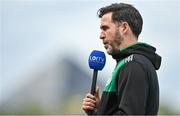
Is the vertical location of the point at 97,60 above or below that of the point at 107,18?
below

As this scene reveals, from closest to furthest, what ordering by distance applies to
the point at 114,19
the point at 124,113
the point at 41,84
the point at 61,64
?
the point at 124,113, the point at 114,19, the point at 41,84, the point at 61,64

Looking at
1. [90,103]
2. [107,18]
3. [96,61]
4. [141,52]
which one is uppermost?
[107,18]

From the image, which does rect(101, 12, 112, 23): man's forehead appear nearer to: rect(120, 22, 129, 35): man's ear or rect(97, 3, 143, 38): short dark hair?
rect(97, 3, 143, 38): short dark hair

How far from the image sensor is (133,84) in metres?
8.82

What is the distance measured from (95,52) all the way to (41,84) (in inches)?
6082

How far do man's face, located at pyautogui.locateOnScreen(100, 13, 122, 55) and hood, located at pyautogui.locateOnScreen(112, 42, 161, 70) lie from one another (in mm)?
73

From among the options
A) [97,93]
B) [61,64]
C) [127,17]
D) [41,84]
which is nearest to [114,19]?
[127,17]

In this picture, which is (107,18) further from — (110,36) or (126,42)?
(126,42)

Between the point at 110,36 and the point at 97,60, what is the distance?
0.33 metres

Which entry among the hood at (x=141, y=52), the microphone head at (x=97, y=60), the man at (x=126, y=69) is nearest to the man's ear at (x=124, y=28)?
the man at (x=126, y=69)

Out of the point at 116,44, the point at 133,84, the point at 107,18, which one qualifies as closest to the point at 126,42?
the point at 116,44

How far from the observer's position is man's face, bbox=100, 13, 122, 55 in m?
9.30

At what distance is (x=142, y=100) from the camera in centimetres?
885

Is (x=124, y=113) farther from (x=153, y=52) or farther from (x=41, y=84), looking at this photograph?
(x=41, y=84)
